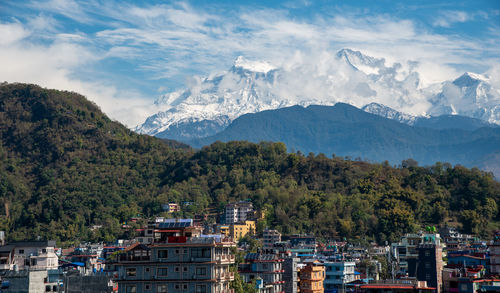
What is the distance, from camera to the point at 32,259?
65.1 meters

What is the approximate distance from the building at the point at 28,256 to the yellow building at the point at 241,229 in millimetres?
75822

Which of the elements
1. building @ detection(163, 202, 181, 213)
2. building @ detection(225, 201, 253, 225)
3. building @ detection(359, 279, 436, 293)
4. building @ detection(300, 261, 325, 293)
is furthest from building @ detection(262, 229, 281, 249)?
building @ detection(359, 279, 436, 293)

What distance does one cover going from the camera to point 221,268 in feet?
175

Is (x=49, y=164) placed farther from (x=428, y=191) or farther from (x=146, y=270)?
(x=146, y=270)

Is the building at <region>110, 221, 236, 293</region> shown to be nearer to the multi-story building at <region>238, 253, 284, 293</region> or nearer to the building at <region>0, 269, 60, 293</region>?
the building at <region>0, 269, 60, 293</region>

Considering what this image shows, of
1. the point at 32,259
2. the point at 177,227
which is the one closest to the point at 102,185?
the point at 32,259

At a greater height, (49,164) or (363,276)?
(49,164)

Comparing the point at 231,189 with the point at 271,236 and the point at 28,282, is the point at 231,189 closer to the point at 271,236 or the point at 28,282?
the point at 271,236

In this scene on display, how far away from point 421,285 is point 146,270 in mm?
18232

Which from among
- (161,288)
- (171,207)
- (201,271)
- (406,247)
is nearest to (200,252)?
(201,271)

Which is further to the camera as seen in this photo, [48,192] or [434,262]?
[48,192]

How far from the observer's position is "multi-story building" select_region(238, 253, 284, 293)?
73750 millimetres

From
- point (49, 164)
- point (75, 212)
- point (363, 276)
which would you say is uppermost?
point (49, 164)

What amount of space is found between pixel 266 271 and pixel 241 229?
75.5 meters
